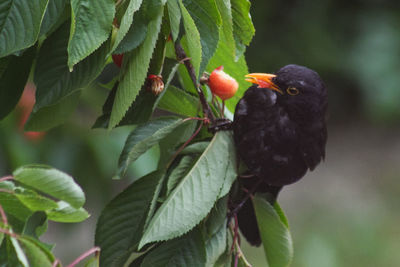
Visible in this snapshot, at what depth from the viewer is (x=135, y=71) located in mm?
1017

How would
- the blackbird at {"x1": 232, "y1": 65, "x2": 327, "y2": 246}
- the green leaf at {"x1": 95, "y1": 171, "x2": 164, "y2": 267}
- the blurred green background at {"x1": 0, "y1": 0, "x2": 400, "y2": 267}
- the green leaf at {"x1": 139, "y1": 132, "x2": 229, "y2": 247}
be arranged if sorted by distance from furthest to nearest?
the blurred green background at {"x1": 0, "y1": 0, "x2": 400, "y2": 267} → the blackbird at {"x1": 232, "y1": 65, "x2": 327, "y2": 246} → the green leaf at {"x1": 95, "y1": 171, "x2": 164, "y2": 267} → the green leaf at {"x1": 139, "y1": 132, "x2": 229, "y2": 247}

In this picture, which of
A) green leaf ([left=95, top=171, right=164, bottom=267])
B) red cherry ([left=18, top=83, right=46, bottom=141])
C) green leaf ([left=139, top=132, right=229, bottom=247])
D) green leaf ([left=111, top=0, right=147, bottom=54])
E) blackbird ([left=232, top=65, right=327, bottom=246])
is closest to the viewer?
green leaf ([left=111, top=0, right=147, bottom=54])

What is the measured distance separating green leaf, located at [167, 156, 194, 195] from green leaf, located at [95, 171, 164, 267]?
0.12ft

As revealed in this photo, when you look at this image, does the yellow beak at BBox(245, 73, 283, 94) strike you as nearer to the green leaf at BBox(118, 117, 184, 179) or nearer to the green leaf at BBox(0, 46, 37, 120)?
the green leaf at BBox(118, 117, 184, 179)

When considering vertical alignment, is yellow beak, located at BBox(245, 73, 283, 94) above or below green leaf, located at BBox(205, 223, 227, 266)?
above

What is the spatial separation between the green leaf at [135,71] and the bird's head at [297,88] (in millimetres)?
349

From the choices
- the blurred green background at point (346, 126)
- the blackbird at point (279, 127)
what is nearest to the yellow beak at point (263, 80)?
the blackbird at point (279, 127)

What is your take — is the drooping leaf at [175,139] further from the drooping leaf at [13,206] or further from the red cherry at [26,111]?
the red cherry at [26,111]

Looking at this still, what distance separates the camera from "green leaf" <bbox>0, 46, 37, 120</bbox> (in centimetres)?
118

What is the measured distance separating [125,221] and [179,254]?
110 mm

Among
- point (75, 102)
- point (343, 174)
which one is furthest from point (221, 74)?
point (343, 174)

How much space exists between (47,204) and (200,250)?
267 millimetres

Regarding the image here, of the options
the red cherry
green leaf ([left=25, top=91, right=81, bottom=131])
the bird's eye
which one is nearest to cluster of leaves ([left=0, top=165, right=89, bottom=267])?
green leaf ([left=25, top=91, right=81, bottom=131])

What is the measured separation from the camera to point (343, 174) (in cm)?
538
